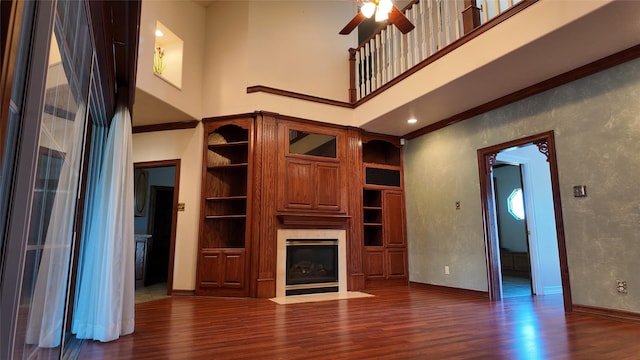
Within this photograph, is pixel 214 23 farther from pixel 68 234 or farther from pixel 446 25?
pixel 68 234

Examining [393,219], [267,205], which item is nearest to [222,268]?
[267,205]

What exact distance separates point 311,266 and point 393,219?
1756 millimetres

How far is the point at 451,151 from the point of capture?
569 cm

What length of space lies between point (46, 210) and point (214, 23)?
548 cm

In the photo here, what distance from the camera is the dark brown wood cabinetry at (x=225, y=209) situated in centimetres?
522

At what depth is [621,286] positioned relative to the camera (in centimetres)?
354

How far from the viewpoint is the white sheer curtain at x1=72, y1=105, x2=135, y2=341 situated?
2.84 m

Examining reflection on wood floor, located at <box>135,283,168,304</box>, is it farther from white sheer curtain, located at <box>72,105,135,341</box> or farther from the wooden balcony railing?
the wooden balcony railing

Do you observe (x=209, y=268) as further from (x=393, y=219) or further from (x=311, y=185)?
(x=393, y=219)

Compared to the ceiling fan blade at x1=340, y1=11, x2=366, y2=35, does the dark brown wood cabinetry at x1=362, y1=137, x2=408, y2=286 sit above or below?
below

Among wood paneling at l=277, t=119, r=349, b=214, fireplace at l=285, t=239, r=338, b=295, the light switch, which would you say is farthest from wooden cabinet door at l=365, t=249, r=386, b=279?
the light switch

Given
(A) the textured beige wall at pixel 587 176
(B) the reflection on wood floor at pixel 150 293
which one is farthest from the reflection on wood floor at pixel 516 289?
(B) the reflection on wood floor at pixel 150 293

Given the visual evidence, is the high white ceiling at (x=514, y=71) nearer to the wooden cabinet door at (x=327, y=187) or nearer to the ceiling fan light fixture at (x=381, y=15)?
the wooden cabinet door at (x=327, y=187)

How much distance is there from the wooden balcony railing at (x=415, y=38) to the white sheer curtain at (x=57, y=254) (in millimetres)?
4057
